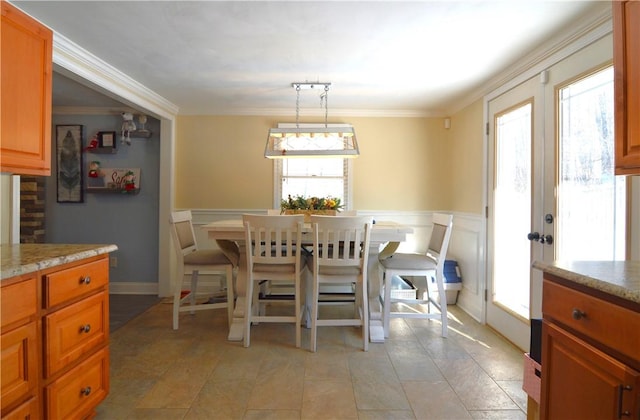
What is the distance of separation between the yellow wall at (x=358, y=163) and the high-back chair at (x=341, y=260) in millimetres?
1646

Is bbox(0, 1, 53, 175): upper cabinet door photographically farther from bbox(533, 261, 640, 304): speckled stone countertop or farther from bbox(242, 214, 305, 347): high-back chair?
bbox(533, 261, 640, 304): speckled stone countertop

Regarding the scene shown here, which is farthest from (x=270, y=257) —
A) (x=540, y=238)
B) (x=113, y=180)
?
(x=113, y=180)

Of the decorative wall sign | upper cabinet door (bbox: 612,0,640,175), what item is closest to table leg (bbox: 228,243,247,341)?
the decorative wall sign

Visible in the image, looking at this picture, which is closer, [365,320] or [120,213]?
[365,320]

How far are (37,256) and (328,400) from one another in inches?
65.1

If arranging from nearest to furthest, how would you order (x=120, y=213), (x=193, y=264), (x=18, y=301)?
1. (x=18, y=301)
2. (x=193, y=264)
3. (x=120, y=213)

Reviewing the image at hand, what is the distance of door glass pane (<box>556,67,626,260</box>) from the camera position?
6.33 ft

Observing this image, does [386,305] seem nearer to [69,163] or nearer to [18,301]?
[18,301]

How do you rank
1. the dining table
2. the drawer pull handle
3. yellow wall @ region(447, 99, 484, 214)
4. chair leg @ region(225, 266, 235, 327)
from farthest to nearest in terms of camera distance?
yellow wall @ region(447, 99, 484, 214), chair leg @ region(225, 266, 235, 327), the dining table, the drawer pull handle

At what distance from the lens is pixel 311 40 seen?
2383 millimetres

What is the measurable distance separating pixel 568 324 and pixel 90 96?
4.54 metres

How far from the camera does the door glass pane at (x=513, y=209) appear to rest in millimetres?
2705

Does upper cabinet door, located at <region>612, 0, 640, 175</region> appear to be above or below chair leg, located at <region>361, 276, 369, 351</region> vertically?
above

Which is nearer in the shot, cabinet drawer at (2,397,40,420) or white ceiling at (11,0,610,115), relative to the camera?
cabinet drawer at (2,397,40,420)
